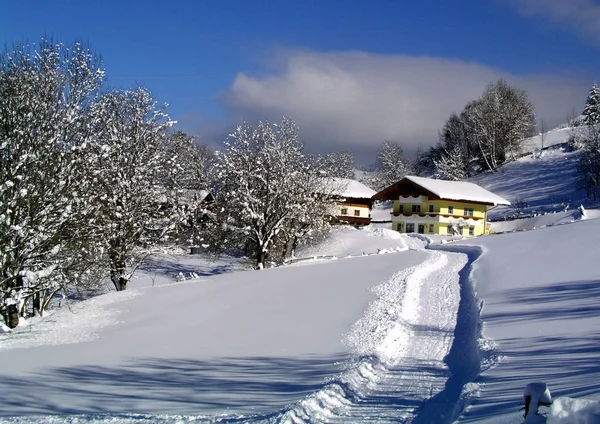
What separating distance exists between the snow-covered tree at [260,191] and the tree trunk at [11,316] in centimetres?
1900

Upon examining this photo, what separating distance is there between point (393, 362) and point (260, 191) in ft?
90.1

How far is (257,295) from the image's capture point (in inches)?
736

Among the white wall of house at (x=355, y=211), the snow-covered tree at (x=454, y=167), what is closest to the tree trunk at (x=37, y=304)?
the white wall of house at (x=355, y=211)

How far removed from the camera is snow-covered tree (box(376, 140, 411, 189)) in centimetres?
9731

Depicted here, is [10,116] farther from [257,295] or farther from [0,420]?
[0,420]

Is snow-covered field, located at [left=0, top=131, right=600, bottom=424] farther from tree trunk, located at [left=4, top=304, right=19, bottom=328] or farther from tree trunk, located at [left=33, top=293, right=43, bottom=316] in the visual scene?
tree trunk, located at [left=33, top=293, right=43, bottom=316]

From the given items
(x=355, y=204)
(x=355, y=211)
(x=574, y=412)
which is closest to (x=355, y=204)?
(x=355, y=204)

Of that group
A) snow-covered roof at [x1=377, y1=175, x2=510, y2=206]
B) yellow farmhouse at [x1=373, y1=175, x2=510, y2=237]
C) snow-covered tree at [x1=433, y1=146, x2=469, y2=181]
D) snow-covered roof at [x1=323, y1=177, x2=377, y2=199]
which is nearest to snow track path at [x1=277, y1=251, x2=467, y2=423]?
snow-covered roof at [x1=323, y1=177, x2=377, y2=199]

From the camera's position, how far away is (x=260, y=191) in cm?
3697

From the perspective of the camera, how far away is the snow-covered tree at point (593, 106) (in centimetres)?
7662

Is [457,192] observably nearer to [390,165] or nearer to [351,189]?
[351,189]

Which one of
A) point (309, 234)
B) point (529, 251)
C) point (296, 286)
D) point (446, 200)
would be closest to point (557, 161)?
point (446, 200)

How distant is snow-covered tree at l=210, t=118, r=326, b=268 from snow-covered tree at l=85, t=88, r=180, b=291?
976 cm

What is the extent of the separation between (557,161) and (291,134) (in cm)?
4991
